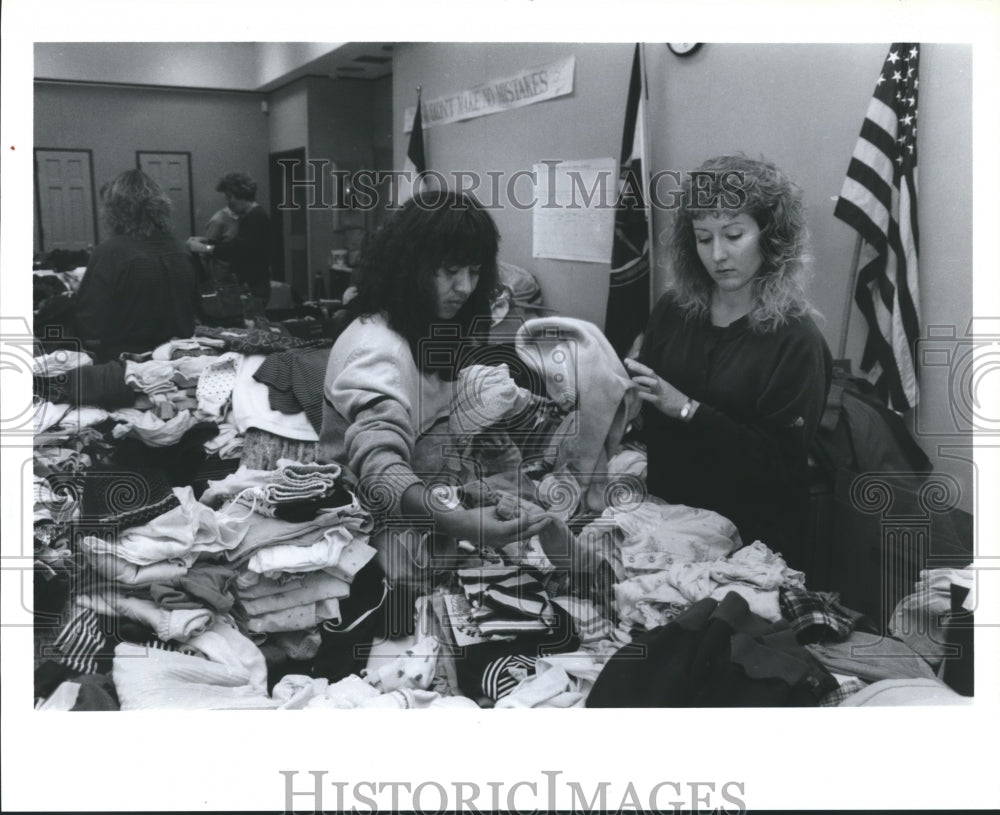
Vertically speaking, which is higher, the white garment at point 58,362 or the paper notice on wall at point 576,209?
the paper notice on wall at point 576,209

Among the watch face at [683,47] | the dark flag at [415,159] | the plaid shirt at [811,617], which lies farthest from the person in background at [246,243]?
the plaid shirt at [811,617]

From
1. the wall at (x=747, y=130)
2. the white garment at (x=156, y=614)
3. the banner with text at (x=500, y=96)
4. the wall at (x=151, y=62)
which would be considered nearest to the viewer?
the white garment at (x=156, y=614)

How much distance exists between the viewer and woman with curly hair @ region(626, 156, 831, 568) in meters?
2.21

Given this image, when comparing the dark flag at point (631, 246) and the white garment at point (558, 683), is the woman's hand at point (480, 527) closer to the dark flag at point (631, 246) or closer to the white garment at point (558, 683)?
the white garment at point (558, 683)

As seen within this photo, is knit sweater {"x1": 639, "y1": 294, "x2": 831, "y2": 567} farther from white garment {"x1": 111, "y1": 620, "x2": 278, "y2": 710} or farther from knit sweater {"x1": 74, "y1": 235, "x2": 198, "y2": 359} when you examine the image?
knit sweater {"x1": 74, "y1": 235, "x2": 198, "y2": 359}

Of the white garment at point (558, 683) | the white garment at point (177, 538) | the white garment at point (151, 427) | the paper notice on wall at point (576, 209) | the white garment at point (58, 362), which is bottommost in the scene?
the white garment at point (558, 683)

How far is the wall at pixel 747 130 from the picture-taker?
220 centimetres

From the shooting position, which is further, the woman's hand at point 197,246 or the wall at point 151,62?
the woman's hand at point 197,246

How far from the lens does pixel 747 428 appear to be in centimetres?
222

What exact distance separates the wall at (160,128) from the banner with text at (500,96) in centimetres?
40

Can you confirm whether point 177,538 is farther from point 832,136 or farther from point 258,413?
point 832,136

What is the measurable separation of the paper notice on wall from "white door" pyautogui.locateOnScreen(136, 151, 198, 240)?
867 millimetres

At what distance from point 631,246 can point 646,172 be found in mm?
212

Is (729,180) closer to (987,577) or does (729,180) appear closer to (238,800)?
(987,577)
